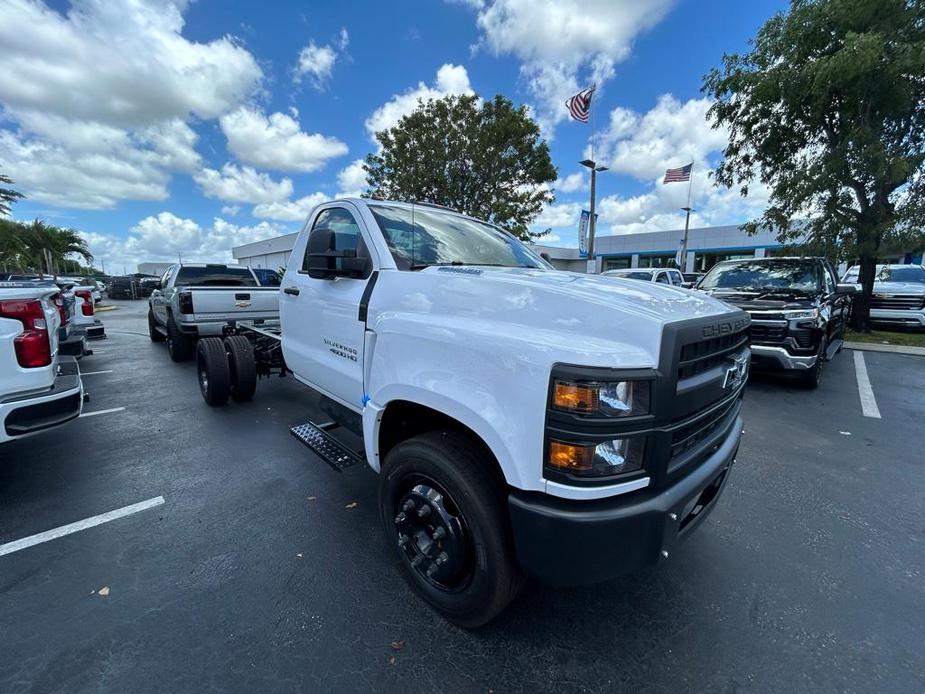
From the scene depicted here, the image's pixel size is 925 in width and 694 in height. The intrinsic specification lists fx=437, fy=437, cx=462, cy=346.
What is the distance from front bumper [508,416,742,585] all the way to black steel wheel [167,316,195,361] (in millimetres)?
8104

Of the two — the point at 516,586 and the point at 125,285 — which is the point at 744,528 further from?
the point at 125,285

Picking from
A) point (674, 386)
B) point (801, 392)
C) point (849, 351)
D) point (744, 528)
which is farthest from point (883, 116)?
point (674, 386)

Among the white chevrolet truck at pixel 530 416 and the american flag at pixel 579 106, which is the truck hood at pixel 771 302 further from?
the american flag at pixel 579 106

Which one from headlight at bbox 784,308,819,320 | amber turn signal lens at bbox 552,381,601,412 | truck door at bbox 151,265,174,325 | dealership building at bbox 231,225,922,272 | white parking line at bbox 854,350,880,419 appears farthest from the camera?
dealership building at bbox 231,225,922,272

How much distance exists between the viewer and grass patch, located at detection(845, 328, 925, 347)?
1084 cm

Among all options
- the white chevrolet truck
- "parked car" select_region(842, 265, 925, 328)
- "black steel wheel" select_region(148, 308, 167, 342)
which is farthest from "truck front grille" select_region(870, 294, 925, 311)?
"black steel wheel" select_region(148, 308, 167, 342)

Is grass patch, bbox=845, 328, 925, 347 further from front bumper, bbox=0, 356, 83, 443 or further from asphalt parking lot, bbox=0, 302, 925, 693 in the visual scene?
front bumper, bbox=0, 356, 83, 443

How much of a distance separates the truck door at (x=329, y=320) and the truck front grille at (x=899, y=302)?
606 inches

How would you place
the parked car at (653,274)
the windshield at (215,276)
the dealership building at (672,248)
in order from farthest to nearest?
the dealership building at (672,248) < the parked car at (653,274) < the windshield at (215,276)

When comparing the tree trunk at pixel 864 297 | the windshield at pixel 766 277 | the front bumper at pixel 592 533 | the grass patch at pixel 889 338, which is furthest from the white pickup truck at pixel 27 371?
the tree trunk at pixel 864 297

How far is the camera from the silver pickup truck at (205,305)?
691 centimetres

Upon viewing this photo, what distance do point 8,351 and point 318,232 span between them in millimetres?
2115

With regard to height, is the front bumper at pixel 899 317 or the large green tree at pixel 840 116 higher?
the large green tree at pixel 840 116

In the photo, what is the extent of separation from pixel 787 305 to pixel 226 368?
749cm
